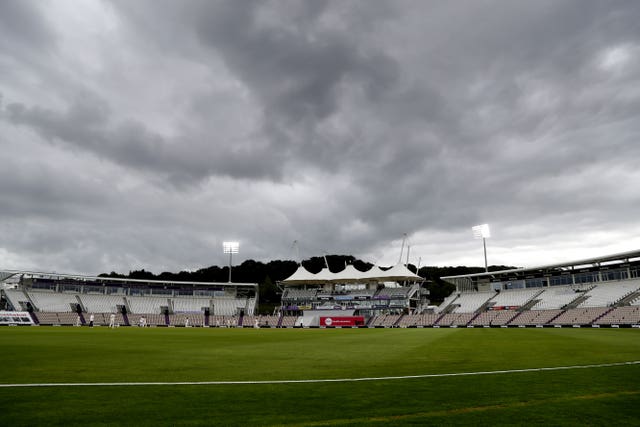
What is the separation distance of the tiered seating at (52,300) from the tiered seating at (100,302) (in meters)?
2.42

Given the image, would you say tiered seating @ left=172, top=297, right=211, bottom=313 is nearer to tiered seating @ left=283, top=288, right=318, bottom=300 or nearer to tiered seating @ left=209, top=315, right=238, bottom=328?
tiered seating @ left=209, top=315, right=238, bottom=328

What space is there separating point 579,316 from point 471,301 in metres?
29.3

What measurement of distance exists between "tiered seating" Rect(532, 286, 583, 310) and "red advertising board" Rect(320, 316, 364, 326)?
32794 millimetres

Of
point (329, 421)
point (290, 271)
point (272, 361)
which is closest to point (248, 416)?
point (329, 421)

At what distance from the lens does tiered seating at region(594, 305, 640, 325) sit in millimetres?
56213

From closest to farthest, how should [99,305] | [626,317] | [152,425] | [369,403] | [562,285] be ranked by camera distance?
1. [152,425]
2. [369,403]
3. [626,317]
4. [562,285]
5. [99,305]

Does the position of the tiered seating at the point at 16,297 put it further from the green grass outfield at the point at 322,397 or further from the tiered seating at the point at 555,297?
the tiered seating at the point at 555,297

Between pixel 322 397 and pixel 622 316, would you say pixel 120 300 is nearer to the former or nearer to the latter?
→ pixel 622 316

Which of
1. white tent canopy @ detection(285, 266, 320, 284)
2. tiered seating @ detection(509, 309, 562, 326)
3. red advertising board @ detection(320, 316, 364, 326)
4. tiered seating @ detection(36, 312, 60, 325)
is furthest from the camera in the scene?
white tent canopy @ detection(285, 266, 320, 284)

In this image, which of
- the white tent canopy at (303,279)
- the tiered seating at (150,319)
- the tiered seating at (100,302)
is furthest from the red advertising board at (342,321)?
the tiered seating at (100,302)

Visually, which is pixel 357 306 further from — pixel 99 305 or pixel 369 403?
pixel 369 403

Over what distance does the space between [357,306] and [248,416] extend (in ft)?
324

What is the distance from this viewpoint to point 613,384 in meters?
9.80

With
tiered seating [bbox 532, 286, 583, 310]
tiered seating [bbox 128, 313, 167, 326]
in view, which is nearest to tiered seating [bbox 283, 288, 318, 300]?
tiered seating [bbox 128, 313, 167, 326]
